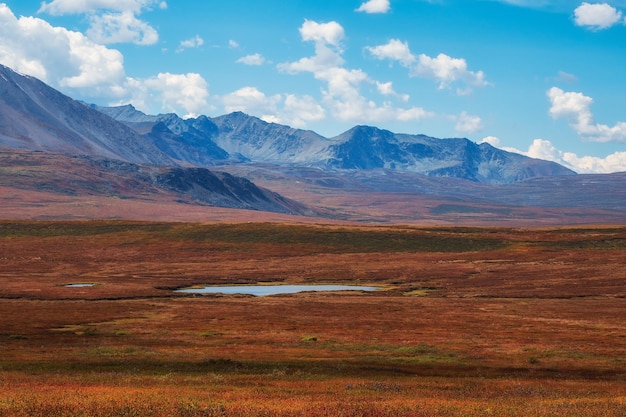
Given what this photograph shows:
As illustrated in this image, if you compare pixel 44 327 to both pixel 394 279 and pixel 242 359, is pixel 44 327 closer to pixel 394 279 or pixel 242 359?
pixel 242 359

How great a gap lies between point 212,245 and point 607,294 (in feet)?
370

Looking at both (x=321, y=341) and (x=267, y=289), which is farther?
(x=267, y=289)

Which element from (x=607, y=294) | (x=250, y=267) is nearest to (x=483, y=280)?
(x=607, y=294)

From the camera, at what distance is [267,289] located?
12531cm

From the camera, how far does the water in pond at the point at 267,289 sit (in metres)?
119

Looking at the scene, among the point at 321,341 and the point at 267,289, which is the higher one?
the point at 321,341

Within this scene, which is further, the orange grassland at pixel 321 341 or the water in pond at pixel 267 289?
the water in pond at pixel 267 289

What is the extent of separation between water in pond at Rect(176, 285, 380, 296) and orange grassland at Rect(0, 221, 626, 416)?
5.57 metres

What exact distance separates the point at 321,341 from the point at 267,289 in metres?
66.6

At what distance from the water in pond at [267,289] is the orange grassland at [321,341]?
5.57 meters

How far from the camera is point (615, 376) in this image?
42281mm

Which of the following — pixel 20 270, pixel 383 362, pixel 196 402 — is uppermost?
pixel 196 402

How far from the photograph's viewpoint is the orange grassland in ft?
96.6

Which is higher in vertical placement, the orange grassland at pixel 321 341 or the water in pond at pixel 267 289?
the orange grassland at pixel 321 341
